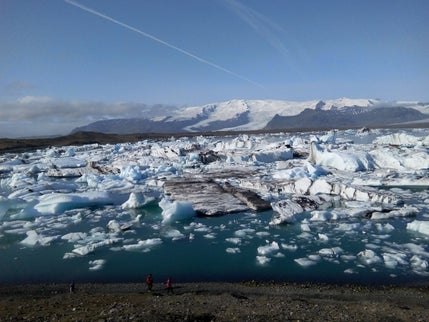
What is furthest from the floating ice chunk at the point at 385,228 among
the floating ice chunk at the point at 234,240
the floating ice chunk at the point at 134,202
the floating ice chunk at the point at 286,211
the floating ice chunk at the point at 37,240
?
the floating ice chunk at the point at 37,240

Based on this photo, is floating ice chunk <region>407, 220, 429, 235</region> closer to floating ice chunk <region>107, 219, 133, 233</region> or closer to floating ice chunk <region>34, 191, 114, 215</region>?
floating ice chunk <region>107, 219, 133, 233</region>

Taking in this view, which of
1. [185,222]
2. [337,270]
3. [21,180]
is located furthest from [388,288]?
[21,180]

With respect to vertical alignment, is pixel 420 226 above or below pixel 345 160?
below

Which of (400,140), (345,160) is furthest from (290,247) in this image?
(400,140)

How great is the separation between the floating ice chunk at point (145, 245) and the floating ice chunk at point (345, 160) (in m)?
12.6

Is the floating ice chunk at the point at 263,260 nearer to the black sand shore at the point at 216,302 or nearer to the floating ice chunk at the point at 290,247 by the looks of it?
the floating ice chunk at the point at 290,247

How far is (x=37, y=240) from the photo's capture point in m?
10.3

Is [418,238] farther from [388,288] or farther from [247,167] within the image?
[247,167]

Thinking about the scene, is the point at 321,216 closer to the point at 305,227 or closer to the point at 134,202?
the point at 305,227

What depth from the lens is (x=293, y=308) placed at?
618 centimetres

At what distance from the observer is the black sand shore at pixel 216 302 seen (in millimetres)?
5840

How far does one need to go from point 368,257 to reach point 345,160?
12.1 meters

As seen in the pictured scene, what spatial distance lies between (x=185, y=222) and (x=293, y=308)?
6.18 m

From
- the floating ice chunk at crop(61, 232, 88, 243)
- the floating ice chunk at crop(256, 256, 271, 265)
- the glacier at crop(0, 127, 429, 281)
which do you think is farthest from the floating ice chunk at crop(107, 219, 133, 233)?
the floating ice chunk at crop(256, 256, 271, 265)
